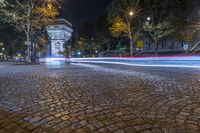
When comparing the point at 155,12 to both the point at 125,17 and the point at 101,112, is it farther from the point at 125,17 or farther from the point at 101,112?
the point at 101,112

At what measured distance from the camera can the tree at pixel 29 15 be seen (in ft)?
95.7

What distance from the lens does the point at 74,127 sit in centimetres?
428

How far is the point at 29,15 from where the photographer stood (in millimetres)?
29359

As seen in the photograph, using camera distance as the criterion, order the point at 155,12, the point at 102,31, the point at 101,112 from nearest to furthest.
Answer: the point at 101,112
the point at 155,12
the point at 102,31

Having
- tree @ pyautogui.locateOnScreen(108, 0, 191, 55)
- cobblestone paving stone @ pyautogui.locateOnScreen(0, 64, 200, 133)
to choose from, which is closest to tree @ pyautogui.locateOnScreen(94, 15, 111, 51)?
tree @ pyautogui.locateOnScreen(108, 0, 191, 55)

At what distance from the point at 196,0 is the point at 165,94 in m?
39.6

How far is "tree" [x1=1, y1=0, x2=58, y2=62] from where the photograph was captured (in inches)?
1148

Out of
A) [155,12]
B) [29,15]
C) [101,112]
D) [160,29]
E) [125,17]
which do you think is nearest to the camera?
[101,112]

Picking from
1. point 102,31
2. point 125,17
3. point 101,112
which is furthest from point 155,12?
point 101,112

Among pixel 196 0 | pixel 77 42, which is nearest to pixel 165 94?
pixel 196 0

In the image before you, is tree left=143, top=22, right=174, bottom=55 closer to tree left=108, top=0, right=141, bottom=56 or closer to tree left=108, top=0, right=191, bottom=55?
tree left=108, top=0, right=191, bottom=55

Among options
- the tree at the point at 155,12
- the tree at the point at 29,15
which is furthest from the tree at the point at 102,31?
the tree at the point at 29,15

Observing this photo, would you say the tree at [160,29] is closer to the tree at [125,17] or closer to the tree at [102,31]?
the tree at [125,17]

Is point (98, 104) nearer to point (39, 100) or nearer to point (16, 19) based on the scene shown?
point (39, 100)
